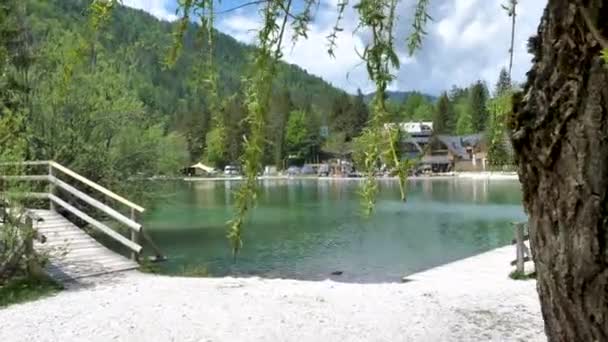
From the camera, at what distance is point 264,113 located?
0.95m

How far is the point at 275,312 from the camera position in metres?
6.95

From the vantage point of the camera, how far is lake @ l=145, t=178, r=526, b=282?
1373cm

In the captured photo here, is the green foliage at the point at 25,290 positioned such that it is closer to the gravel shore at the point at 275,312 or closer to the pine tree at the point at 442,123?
the gravel shore at the point at 275,312

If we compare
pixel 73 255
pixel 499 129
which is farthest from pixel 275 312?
pixel 499 129

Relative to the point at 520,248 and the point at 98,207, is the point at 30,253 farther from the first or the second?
the point at 520,248

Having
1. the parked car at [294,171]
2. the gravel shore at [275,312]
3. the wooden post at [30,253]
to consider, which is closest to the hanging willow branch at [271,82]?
the gravel shore at [275,312]

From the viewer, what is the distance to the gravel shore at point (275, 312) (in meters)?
6.17

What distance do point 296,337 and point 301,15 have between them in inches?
211

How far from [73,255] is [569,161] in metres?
9.63

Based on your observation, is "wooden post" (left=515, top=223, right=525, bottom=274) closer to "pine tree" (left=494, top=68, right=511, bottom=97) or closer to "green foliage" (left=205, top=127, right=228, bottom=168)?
"pine tree" (left=494, top=68, right=511, bottom=97)

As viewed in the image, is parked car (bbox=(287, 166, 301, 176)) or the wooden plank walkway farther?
parked car (bbox=(287, 166, 301, 176))

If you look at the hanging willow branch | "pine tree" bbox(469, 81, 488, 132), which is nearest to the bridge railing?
"pine tree" bbox(469, 81, 488, 132)

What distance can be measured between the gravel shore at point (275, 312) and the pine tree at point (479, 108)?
190 inches

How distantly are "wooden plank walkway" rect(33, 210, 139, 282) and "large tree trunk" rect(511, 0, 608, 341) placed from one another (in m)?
8.53
